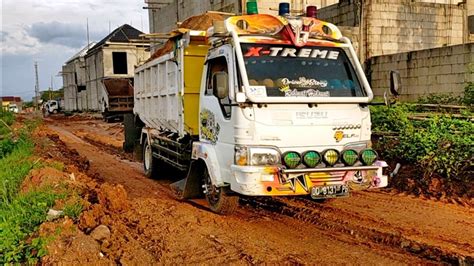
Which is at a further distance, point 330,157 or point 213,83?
point 213,83

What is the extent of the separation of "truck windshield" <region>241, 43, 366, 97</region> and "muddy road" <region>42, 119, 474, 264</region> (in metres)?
1.79

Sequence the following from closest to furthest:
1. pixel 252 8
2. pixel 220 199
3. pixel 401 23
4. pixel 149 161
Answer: pixel 220 199
pixel 252 8
pixel 149 161
pixel 401 23

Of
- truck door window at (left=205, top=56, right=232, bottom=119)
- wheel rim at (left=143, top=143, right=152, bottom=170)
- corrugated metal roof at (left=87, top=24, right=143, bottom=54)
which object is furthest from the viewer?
corrugated metal roof at (left=87, top=24, right=143, bottom=54)

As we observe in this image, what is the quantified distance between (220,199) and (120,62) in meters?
34.8

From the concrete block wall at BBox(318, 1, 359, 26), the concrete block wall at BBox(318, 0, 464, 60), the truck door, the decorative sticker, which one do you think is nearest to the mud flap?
the truck door

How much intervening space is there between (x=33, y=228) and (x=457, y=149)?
686 cm

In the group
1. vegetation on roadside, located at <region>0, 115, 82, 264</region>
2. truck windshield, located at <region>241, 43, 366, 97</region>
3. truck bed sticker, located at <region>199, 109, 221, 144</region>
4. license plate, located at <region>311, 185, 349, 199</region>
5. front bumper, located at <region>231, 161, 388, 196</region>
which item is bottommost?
vegetation on roadside, located at <region>0, 115, 82, 264</region>

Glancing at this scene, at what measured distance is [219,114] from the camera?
6.66 metres

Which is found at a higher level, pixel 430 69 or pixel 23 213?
pixel 430 69

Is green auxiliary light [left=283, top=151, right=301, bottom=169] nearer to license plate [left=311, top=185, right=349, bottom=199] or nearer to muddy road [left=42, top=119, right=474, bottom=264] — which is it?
license plate [left=311, top=185, right=349, bottom=199]

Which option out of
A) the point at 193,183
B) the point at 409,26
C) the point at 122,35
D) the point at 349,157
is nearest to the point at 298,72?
the point at 349,157

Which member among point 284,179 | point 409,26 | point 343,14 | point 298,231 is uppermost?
point 343,14

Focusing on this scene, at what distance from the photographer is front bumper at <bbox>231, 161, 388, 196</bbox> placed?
231 inches

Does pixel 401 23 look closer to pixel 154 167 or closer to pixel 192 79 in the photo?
pixel 154 167
